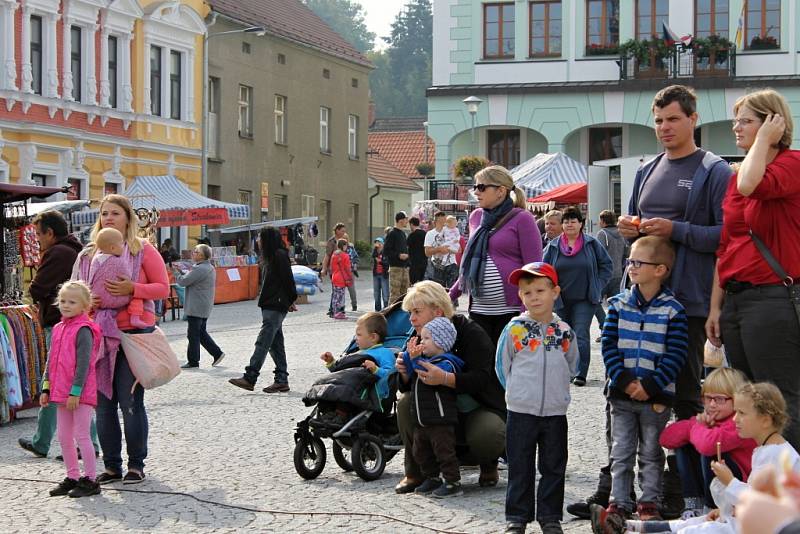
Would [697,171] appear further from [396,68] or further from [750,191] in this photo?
[396,68]

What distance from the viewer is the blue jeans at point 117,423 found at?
8.82 m

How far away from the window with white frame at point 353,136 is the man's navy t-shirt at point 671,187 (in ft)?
157

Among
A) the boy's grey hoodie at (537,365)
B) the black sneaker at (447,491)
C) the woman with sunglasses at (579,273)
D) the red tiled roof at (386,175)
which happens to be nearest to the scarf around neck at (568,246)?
the woman with sunglasses at (579,273)

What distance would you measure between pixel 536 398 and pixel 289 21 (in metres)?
44.2

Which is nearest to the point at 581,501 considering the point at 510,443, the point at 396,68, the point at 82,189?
the point at 510,443

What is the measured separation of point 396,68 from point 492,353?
11737 centimetres

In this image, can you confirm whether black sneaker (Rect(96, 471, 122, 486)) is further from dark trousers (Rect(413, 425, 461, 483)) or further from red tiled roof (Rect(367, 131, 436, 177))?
red tiled roof (Rect(367, 131, 436, 177))

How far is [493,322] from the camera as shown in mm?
8898

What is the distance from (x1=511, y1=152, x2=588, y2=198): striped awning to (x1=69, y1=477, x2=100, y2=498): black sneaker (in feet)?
73.3

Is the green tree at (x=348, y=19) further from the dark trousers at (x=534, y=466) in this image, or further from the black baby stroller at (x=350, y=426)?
the dark trousers at (x=534, y=466)

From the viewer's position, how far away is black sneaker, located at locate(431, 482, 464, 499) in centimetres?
804

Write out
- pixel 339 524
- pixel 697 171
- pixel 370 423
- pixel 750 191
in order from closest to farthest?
pixel 750 191, pixel 697 171, pixel 339 524, pixel 370 423

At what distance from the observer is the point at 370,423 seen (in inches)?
366

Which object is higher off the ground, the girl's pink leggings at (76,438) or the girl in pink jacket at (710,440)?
the girl in pink jacket at (710,440)
